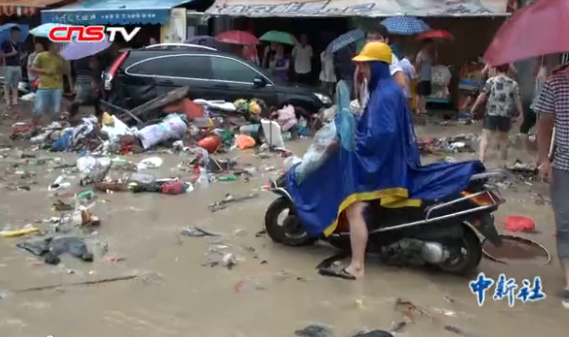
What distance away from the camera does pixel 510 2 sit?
53.9ft

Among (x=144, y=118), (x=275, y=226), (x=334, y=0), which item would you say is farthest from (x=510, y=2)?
(x=275, y=226)

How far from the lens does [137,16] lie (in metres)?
20.9

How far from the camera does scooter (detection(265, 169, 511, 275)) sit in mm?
5883

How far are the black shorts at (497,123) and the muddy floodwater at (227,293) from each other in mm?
2835

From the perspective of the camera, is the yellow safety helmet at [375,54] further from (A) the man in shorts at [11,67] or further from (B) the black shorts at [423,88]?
(A) the man in shorts at [11,67]

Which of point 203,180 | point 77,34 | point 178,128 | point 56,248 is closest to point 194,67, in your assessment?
point 178,128

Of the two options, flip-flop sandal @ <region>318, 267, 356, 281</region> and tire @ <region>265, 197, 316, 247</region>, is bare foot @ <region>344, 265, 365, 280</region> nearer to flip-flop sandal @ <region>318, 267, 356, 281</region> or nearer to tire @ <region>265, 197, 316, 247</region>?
flip-flop sandal @ <region>318, 267, 356, 281</region>

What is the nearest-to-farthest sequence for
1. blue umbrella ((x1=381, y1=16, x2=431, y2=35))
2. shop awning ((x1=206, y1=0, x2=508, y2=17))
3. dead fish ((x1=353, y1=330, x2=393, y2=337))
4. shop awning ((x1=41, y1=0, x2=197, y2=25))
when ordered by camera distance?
dead fish ((x1=353, y1=330, x2=393, y2=337))
blue umbrella ((x1=381, y1=16, x2=431, y2=35))
shop awning ((x1=206, y1=0, x2=508, y2=17))
shop awning ((x1=41, y1=0, x2=197, y2=25))

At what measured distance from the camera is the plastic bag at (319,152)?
6.24 metres

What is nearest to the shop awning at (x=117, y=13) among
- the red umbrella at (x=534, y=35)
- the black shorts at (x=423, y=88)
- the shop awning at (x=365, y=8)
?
the shop awning at (x=365, y=8)

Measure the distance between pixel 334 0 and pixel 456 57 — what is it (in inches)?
126

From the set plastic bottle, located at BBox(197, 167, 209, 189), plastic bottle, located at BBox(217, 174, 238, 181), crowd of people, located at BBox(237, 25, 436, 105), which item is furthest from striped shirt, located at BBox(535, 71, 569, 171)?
crowd of people, located at BBox(237, 25, 436, 105)

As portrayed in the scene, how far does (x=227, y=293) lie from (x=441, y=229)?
1670 mm

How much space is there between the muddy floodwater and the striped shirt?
104 cm
